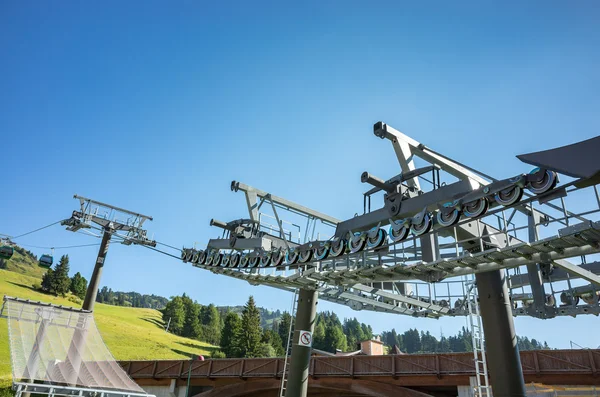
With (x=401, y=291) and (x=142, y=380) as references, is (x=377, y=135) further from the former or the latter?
(x=142, y=380)

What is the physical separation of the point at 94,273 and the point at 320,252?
51.0 feet

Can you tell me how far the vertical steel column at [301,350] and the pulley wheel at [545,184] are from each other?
12.7m

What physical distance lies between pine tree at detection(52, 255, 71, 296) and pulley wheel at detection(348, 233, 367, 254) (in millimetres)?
108910

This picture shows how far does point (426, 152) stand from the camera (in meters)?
15.5

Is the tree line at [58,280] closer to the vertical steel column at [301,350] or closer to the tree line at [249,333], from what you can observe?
the tree line at [249,333]

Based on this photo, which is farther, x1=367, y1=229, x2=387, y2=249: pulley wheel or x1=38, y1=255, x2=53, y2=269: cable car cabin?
x1=38, y1=255, x2=53, y2=269: cable car cabin

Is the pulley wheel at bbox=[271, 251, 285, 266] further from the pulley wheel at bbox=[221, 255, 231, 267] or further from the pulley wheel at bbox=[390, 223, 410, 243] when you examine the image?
the pulley wheel at bbox=[390, 223, 410, 243]

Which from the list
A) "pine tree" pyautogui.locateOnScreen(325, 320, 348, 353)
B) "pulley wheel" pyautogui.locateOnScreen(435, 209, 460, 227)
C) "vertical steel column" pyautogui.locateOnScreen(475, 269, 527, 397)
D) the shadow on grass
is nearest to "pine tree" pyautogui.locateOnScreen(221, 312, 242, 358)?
"pine tree" pyautogui.locateOnScreen(325, 320, 348, 353)

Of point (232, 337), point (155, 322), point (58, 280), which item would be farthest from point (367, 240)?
point (155, 322)

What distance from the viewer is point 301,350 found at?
20.6 meters

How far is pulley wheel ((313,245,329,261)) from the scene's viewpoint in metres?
17.8

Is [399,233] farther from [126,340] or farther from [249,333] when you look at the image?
[126,340]

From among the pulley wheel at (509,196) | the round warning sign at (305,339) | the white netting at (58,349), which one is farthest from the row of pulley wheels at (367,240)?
the white netting at (58,349)

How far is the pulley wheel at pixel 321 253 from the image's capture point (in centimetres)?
1781
